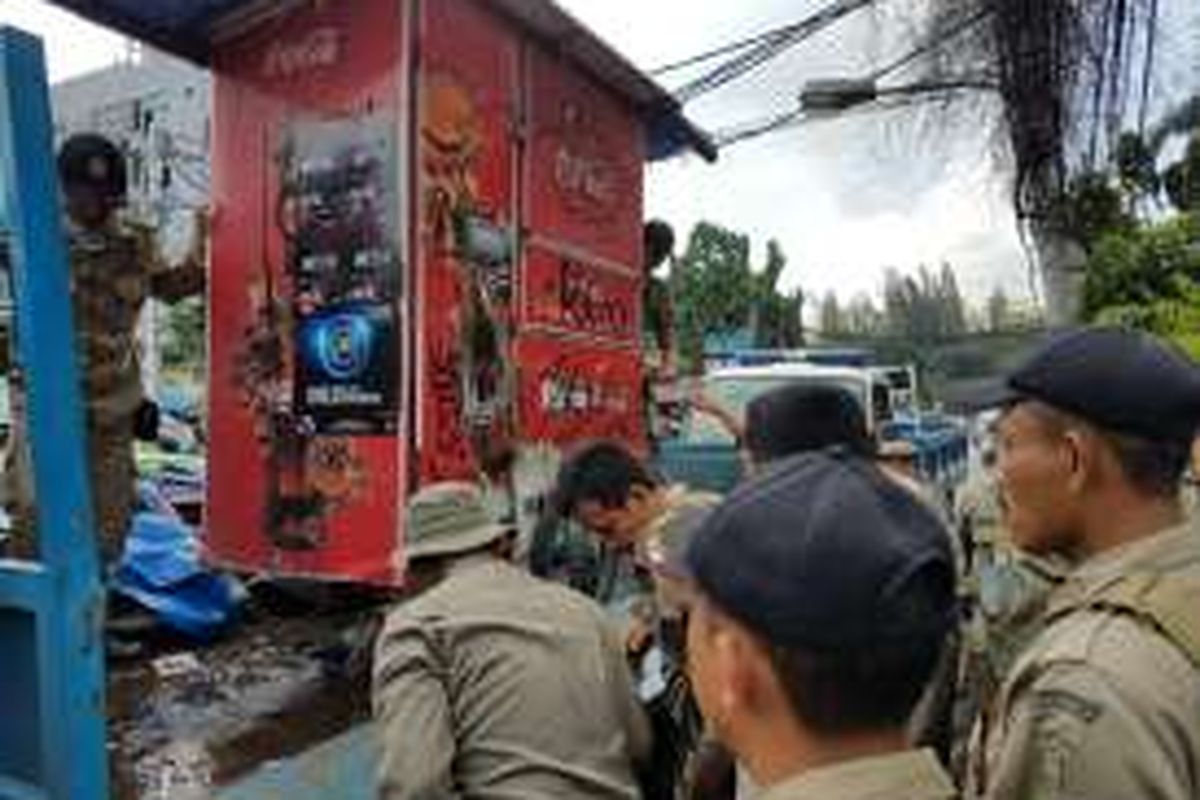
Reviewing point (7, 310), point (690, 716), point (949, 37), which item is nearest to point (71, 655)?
point (7, 310)

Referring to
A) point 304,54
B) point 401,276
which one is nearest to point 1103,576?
point 401,276

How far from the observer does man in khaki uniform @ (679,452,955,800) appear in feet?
5.40

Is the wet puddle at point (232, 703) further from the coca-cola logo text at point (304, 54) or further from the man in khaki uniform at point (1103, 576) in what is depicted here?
the man in khaki uniform at point (1103, 576)

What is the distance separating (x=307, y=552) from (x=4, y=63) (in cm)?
359

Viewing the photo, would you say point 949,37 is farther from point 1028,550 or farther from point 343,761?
point 1028,550

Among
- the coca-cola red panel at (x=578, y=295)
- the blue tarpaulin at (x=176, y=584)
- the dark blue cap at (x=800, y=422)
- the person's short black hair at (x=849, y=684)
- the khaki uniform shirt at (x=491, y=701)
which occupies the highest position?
the coca-cola red panel at (x=578, y=295)

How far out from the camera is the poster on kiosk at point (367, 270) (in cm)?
621

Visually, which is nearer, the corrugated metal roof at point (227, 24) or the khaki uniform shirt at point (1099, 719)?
the khaki uniform shirt at point (1099, 719)

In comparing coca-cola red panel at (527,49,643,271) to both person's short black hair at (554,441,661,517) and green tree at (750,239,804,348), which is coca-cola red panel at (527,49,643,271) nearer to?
person's short black hair at (554,441,661,517)

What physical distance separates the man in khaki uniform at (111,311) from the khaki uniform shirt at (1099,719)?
4.20m

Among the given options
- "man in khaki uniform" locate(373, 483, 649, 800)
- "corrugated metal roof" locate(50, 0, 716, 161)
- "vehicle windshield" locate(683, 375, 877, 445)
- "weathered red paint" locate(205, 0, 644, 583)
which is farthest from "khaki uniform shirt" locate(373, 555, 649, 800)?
"vehicle windshield" locate(683, 375, 877, 445)

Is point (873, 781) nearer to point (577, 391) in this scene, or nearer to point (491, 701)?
point (491, 701)

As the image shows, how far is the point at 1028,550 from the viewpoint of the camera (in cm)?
256

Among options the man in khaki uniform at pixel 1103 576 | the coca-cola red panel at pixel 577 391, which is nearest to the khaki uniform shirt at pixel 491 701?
the man in khaki uniform at pixel 1103 576
